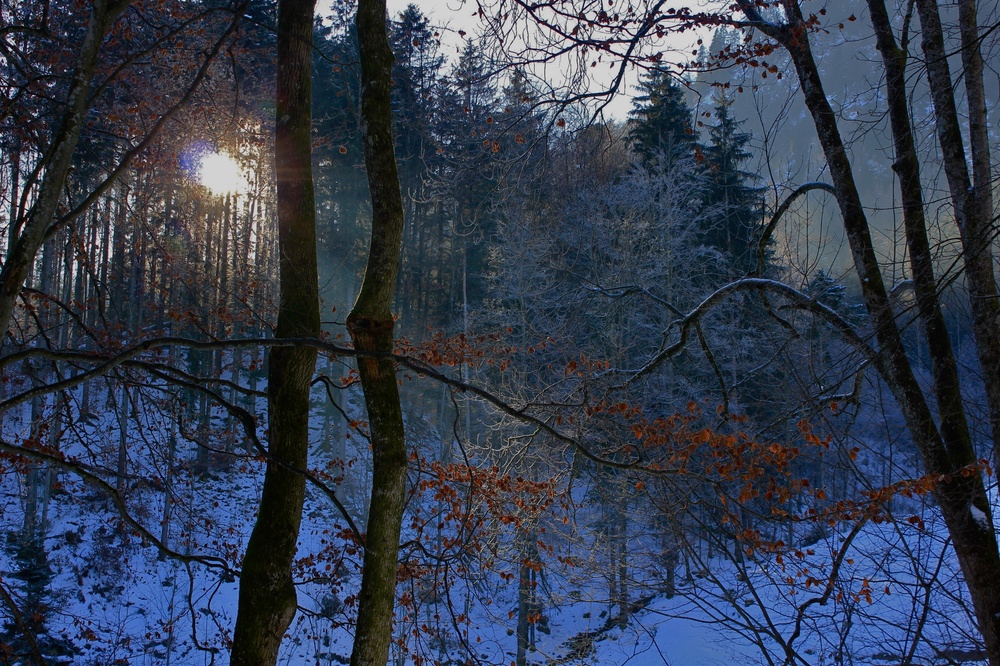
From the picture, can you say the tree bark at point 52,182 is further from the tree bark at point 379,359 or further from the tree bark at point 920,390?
the tree bark at point 920,390

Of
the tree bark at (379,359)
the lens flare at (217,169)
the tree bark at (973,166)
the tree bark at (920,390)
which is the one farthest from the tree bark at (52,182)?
the tree bark at (973,166)

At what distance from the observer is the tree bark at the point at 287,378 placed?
3211mm

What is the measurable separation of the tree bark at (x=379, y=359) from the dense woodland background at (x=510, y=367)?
271mm

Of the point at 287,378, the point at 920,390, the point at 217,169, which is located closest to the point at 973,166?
the point at 920,390

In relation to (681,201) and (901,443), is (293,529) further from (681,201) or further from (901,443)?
(681,201)

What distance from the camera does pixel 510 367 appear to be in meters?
10.3

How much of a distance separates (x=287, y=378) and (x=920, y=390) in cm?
450

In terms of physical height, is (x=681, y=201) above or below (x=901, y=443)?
above

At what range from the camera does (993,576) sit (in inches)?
162

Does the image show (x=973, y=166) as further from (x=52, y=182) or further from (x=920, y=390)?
(x=52, y=182)

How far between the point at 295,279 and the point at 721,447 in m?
3.27

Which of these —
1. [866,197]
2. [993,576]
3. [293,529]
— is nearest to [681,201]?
[993,576]

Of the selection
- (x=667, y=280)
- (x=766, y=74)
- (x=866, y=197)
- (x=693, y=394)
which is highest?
(x=866, y=197)

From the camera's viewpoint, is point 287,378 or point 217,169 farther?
point 217,169
